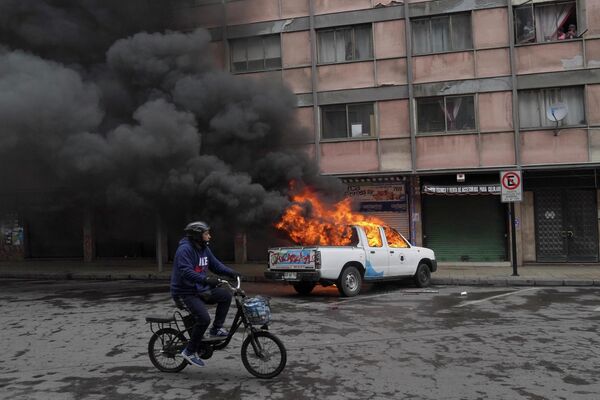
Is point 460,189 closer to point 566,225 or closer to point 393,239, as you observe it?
point 566,225

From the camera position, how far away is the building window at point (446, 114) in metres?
17.7

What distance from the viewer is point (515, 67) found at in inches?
677

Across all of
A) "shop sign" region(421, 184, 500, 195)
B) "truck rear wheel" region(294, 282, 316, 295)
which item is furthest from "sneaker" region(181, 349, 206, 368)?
"shop sign" region(421, 184, 500, 195)

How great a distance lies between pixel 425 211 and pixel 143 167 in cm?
962

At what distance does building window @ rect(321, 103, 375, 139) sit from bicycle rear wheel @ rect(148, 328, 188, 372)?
13882 millimetres

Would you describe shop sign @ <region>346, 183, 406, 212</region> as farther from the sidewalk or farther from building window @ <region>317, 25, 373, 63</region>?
building window @ <region>317, 25, 373, 63</region>

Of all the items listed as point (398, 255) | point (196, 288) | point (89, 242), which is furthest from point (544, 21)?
point (89, 242)

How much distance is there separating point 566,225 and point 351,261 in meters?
9.88

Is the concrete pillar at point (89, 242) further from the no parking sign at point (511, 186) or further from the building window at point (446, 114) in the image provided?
the no parking sign at point (511, 186)

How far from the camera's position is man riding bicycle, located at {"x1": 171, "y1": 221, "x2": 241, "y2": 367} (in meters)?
5.39

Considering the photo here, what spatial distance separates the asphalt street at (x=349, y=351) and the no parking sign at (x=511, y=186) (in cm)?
380

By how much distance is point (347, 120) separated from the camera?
18750 mm

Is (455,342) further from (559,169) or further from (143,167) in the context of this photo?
(559,169)

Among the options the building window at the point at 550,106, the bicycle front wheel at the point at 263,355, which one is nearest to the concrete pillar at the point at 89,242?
the building window at the point at 550,106
